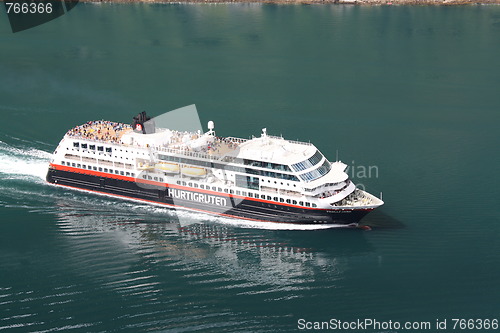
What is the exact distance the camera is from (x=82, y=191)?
74.5 metres

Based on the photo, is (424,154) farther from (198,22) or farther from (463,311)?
(198,22)

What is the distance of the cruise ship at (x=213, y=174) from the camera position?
213ft

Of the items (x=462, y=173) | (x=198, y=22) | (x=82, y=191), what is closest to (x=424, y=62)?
(x=462, y=173)

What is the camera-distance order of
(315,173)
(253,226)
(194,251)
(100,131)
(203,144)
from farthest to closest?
(100,131)
(203,144)
(253,226)
(315,173)
(194,251)

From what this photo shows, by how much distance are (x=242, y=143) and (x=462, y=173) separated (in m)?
27.4

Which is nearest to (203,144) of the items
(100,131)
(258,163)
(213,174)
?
(213,174)

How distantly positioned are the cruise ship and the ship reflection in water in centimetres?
226

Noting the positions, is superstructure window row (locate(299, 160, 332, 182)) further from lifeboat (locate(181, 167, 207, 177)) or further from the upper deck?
lifeboat (locate(181, 167, 207, 177))

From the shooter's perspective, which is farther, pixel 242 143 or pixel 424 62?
pixel 424 62

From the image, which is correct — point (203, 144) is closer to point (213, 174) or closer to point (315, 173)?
point (213, 174)

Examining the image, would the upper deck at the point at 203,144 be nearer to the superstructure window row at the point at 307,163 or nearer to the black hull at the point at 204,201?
the superstructure window row at the point at 307,163

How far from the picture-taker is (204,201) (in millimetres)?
69250

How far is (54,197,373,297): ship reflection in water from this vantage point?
182 ft

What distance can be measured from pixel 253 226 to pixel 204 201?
6803mm
